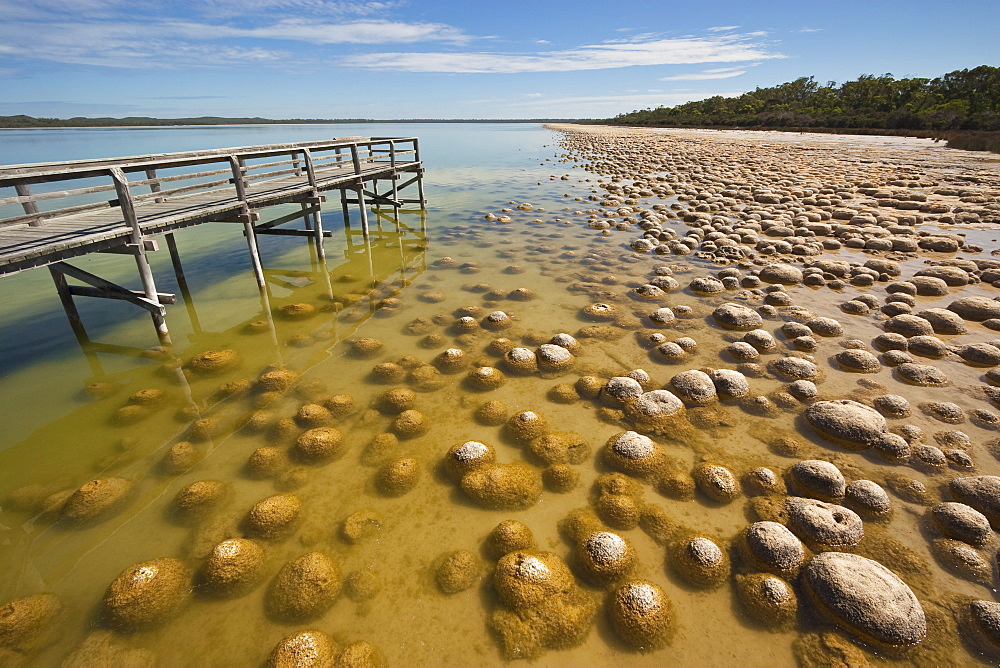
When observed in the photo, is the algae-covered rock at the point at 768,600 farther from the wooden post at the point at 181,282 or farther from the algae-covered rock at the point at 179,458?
the wooden post at the point at 181,282

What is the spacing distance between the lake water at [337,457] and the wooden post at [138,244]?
0.43 m

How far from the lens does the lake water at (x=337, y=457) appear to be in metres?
3.61

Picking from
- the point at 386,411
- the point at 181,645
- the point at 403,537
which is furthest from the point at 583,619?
the point at 386,411

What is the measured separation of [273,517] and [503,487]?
2.47m

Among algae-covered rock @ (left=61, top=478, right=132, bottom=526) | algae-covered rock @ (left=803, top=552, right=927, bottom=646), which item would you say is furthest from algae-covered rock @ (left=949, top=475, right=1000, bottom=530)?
algae-covered rock @ (left=61, top=478, right=132, bottom=526)

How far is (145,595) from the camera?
3.78 meters

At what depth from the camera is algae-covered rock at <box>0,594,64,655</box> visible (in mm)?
3516

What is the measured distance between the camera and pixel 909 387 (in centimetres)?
645

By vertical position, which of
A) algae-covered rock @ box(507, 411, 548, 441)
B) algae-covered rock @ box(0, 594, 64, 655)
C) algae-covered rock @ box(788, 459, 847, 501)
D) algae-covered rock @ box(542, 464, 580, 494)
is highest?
algae-covered rock @ box(788, 459, 847, 501)

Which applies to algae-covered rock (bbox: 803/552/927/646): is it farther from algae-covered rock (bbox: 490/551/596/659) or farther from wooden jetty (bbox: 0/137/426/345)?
wooden jetty (bbox: 0/137/426/345)

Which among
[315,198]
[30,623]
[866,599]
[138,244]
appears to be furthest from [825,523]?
[315,198]

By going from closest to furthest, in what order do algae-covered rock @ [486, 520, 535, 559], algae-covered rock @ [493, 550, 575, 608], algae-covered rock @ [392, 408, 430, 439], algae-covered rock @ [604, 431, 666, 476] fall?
algae-covered rock @ [493, 550, 575, 608], algae-covered rock @ [486, 520, 535, 559], algae-covered rock @ [604, 431, 666, 476], algae-covered rock @ [392, 408, 430, 439]

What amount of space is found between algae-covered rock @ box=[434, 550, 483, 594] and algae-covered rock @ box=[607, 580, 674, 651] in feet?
4.08

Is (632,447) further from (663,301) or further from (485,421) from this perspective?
(663,301)
